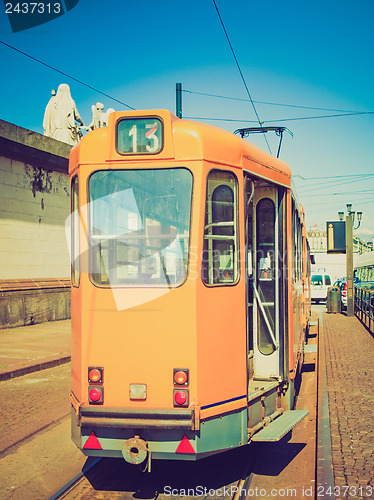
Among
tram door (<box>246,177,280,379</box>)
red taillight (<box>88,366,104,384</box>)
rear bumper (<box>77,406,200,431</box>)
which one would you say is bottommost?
rear bumper (<box>77,406,200,431</box>)

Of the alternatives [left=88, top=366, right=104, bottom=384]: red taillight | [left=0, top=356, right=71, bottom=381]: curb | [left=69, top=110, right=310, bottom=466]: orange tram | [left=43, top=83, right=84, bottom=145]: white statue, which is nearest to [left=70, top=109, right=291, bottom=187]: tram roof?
[left=69, top=110, right=310, bottom=466]: orange tram

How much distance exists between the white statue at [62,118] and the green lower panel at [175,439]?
15543 mm

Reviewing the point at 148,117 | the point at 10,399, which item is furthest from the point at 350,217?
the point at 148,117

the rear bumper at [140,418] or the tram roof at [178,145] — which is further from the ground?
the tram roof at [178,145]

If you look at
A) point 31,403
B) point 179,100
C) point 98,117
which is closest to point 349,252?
point 179,100

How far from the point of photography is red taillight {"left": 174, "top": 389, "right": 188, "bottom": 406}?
4012mm

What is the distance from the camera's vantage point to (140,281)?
4230 millimetres

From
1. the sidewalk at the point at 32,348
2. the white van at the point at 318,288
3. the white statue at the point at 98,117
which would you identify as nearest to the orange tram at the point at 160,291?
the sidewalk at the point at 32,348

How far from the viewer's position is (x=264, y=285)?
5613mm

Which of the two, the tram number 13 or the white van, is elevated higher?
the tram number 13

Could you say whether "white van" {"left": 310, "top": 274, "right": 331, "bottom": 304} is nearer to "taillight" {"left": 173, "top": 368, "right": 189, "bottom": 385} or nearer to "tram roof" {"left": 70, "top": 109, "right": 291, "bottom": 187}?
"tram roof" {"left": 70, "top": 109, "right": 291, "bottom": 187}

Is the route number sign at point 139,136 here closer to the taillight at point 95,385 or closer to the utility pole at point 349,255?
the taillight at point 95,385

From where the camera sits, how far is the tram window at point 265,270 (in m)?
5.55

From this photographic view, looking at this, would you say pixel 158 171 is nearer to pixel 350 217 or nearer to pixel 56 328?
pixel 56 328
